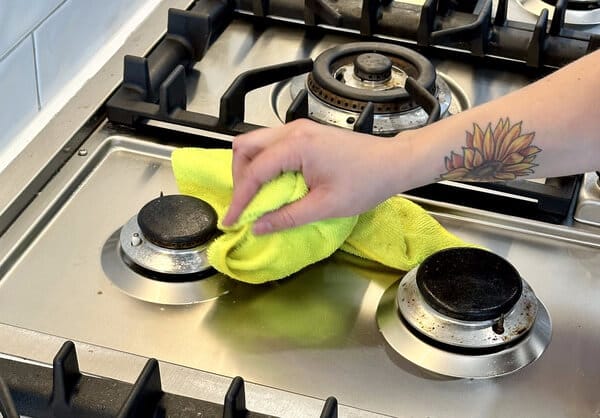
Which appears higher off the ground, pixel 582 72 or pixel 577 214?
pixel 582 72

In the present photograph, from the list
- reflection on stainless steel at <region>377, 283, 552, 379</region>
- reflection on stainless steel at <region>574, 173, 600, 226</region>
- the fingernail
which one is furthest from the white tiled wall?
reflection on stainless steel at <region>574, 173, 600, 226</region>

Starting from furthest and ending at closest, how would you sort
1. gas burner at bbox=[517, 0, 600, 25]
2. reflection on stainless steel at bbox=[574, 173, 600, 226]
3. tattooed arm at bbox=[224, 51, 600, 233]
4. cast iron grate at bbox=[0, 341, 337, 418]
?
gas burner at bbox=[517, 0, 600, 25]
reflection on stainless steel at bbox=[574, 173, 600, 226]
tattooed arm at bbox=[224, 51, 600, 233]
cast iron grate at bbox=[0, 341, 337, 418]

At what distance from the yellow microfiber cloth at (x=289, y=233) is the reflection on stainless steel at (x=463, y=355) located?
0.20 feet

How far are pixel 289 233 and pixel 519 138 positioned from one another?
0.18 metres

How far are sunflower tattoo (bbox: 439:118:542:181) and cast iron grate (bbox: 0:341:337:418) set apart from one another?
0.23 metres

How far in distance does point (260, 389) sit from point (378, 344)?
0.10 meters

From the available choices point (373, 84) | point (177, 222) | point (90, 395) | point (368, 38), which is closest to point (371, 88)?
point (373, 84)

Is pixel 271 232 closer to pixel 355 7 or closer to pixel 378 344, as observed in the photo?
pixel 378 344

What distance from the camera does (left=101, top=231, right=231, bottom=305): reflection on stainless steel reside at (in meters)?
0.66

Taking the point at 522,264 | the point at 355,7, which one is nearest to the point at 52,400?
the point at 522,264

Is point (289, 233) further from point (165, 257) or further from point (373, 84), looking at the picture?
point (373, 84)

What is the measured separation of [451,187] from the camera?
2.50 ft

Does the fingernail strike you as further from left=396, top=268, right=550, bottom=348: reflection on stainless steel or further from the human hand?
left=396, top=268, right=550, bottom=348: reflection on stainless steel

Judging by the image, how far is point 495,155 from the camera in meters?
0.67
